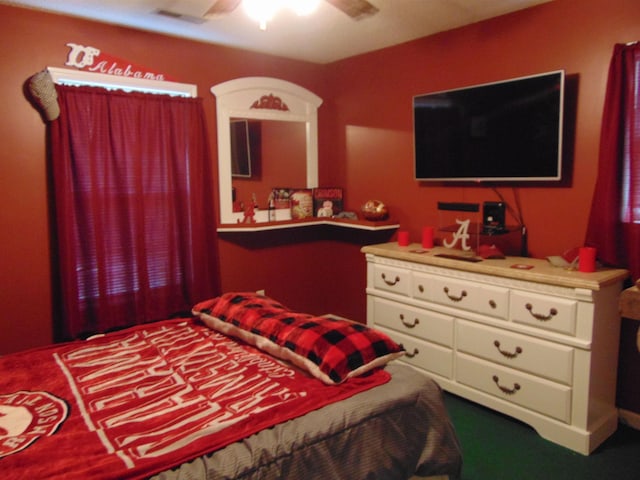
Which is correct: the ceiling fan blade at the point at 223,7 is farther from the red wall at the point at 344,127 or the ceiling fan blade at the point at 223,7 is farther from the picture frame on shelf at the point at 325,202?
the picture frame on shelf at the point at 325,202

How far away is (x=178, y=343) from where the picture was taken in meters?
2.26

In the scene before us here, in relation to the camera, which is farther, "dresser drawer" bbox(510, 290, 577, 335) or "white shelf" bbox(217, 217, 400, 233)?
"white shelf" bbox(217, 217, 400, 233)

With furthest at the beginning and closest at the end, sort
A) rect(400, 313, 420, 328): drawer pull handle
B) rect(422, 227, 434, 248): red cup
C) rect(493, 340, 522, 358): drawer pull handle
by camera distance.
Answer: rect(422, 227, 434, 248): red cup, rect(400, 313, 420, 328): drawer pull handle, rect(493, 340, 522, 358): drawer pull handle

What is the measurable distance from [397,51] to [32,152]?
2621 mm

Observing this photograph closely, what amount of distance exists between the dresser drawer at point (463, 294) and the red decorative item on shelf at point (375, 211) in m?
0.76

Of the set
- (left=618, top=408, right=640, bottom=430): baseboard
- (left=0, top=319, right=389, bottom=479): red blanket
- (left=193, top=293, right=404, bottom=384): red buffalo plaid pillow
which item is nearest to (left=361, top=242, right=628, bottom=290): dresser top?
(left=618, top=408, right=640, bottom=430): baseboard

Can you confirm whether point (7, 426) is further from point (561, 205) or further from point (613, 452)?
point (561, 205)

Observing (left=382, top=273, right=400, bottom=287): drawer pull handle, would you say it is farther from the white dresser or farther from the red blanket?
the red blanket

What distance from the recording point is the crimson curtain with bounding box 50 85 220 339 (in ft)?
9.55

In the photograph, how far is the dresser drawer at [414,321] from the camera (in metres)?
2.96

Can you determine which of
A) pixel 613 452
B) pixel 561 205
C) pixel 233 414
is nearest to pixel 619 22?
pixel 561 205

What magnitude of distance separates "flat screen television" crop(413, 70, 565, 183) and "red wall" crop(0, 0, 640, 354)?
15 centimetres

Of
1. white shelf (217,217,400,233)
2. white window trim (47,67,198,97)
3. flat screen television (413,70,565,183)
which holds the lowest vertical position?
white shelf (217,217,400,233)

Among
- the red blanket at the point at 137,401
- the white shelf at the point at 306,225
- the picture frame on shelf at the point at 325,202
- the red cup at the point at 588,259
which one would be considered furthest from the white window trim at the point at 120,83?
the red cup at the point at 588,259
